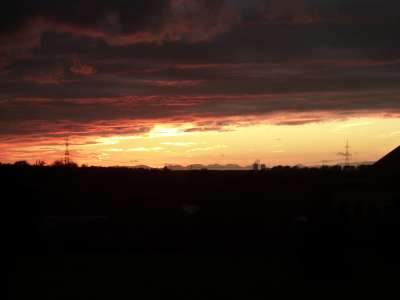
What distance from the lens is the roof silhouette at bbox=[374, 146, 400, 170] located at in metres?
30.4

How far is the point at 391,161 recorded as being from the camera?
3148cm

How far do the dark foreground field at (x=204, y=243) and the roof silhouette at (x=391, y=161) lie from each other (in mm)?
1737

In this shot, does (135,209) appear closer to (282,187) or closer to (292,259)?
(282,187)

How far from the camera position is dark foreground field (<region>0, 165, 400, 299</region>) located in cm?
1587

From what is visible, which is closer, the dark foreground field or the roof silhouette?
the dark foreground field

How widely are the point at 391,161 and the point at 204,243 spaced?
12.9 m

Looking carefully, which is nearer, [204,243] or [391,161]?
[204,243]

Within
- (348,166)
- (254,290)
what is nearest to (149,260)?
(254,290)

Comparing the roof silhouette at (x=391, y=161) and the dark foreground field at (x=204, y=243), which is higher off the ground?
the roof silhouette at (x=391, y=161)

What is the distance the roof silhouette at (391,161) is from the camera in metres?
30.4

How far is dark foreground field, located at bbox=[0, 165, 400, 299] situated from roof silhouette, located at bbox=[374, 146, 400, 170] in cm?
174

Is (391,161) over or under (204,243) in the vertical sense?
over

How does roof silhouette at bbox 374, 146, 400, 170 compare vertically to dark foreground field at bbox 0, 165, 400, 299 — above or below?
above

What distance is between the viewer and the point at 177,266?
63.7 feet
